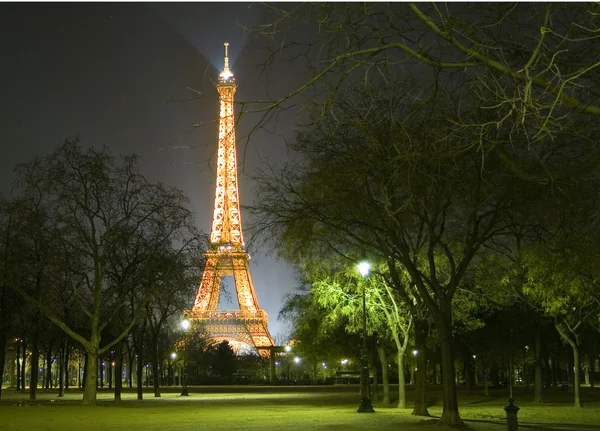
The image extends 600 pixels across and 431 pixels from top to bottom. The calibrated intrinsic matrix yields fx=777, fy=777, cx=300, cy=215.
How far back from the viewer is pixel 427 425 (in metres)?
21.2

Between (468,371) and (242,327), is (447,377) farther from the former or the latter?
(242,327)

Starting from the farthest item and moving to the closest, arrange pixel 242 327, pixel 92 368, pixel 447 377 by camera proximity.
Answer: pixel 242 327 → pixel 92 368 → pixel 447 377

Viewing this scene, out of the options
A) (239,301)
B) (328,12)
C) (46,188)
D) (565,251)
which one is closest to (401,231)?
(565,251)

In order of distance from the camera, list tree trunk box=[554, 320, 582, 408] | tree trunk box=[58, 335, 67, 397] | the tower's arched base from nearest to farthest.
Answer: tree trunk box=[554, 320, 582, 408] < tree trunk box=[58, 335, 67, 397] < the tower's arched base

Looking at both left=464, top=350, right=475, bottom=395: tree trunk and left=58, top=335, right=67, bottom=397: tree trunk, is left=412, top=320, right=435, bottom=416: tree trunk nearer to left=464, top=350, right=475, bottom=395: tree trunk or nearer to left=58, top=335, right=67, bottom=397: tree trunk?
left=464, top=350, right=475, bottom=395: tree trunk

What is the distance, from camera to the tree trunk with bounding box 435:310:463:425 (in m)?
21.2

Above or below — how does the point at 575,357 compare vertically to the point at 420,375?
above

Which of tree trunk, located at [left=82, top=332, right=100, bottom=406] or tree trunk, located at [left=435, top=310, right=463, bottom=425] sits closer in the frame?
tree trunk, located at [left=435, top=310, right=463, bottom=425]

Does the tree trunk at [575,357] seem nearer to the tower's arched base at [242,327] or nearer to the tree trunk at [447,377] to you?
the tree trunk at [447,377]

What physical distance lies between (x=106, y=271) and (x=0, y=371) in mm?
11228

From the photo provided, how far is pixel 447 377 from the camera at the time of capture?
21.4 m

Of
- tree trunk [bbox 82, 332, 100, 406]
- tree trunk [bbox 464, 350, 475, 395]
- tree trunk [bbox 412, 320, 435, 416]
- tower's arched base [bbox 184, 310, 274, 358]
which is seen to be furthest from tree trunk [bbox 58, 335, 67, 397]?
tower's arched base [bbox 184, 310, 274, 358]

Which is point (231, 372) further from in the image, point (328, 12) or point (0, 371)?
point (328, 12)

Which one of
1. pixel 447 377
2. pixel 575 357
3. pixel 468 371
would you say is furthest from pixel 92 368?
pixel 468 371
